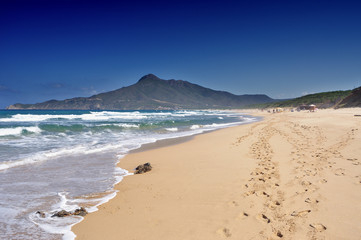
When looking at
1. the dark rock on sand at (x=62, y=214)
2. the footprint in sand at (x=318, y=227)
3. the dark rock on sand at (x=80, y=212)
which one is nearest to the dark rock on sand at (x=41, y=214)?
the dark rock on sand at (x=62, y=214)

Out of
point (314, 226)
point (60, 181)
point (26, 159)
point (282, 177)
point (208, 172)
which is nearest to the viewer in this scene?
point (314, 226)

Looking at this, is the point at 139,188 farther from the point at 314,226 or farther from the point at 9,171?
the point at 9,171

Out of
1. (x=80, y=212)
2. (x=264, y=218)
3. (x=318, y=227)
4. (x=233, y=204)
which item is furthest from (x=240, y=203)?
(x=80, y=212)

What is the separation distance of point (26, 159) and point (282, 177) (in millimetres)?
8581

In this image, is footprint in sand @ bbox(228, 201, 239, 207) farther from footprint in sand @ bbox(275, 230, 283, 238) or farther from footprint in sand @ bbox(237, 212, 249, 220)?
footprint in sand @ bbox(275, 230, 283, 238)

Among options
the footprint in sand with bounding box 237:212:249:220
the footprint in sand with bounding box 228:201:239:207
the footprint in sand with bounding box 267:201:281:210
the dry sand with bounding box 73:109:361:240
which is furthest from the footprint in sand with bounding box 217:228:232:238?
the footprint in sand with bounding box 267:201:281:210

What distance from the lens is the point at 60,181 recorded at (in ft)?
18.1

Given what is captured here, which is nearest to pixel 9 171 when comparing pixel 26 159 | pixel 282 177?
pixel 26 159

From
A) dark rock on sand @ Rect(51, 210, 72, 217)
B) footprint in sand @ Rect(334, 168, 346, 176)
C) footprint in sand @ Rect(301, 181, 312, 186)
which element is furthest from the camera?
footprint in sand @ Rect(334, 168, 346, 176)

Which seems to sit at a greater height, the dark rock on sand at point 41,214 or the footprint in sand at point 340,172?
the footprint in sand at point 340,172

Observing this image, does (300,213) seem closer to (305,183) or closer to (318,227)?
(318,227)

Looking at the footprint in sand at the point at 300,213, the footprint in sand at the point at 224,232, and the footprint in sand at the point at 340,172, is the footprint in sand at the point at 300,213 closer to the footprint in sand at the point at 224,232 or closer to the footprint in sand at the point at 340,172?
the footprint in sand at the point at 224,232

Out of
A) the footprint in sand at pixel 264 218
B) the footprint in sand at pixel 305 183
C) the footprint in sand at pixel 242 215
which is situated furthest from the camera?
the footprint in sand at pixel 305 183

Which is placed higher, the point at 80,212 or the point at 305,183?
the point at 305,183
